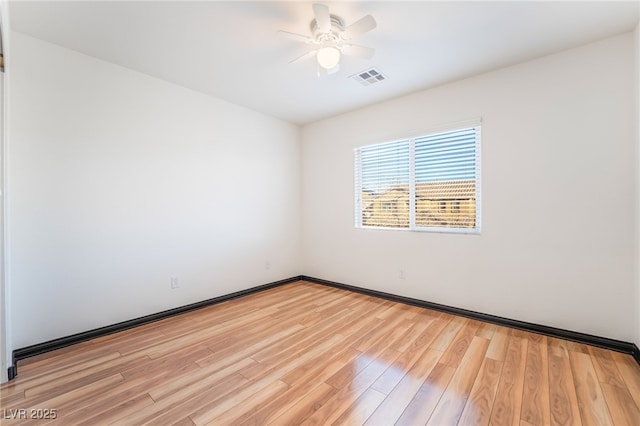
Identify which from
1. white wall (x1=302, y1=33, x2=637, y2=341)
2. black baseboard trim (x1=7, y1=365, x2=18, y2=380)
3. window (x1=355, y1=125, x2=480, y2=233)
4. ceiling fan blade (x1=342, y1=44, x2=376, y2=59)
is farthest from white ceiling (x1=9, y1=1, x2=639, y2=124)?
black baseboard trim (x1=7, y1=365, x2=18, y2=380)

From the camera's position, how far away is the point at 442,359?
2.17m

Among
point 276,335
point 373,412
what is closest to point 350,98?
point 276,335

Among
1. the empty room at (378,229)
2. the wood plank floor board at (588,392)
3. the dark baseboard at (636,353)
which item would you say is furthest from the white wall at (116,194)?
the dark baseboard at (636,353)

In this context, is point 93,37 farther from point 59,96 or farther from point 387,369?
point 387,369

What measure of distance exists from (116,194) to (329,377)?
2.70m

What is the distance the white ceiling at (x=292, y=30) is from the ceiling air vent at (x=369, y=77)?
0.08 m

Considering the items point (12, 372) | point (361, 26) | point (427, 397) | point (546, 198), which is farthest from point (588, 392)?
point (12, 372)

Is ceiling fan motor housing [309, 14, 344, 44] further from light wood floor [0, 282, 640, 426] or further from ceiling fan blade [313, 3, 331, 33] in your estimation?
light wood floor [0, 282, 640, 426]

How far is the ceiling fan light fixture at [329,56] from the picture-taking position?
214 centimetres

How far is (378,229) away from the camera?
3807 millimetres

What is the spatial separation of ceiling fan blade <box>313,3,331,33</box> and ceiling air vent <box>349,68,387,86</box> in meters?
1.01

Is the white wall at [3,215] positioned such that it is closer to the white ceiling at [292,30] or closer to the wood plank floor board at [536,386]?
the white ceiling at [292,30]

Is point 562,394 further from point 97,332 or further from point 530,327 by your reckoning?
point 97,332

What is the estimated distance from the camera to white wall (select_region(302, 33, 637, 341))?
2.31 meters
